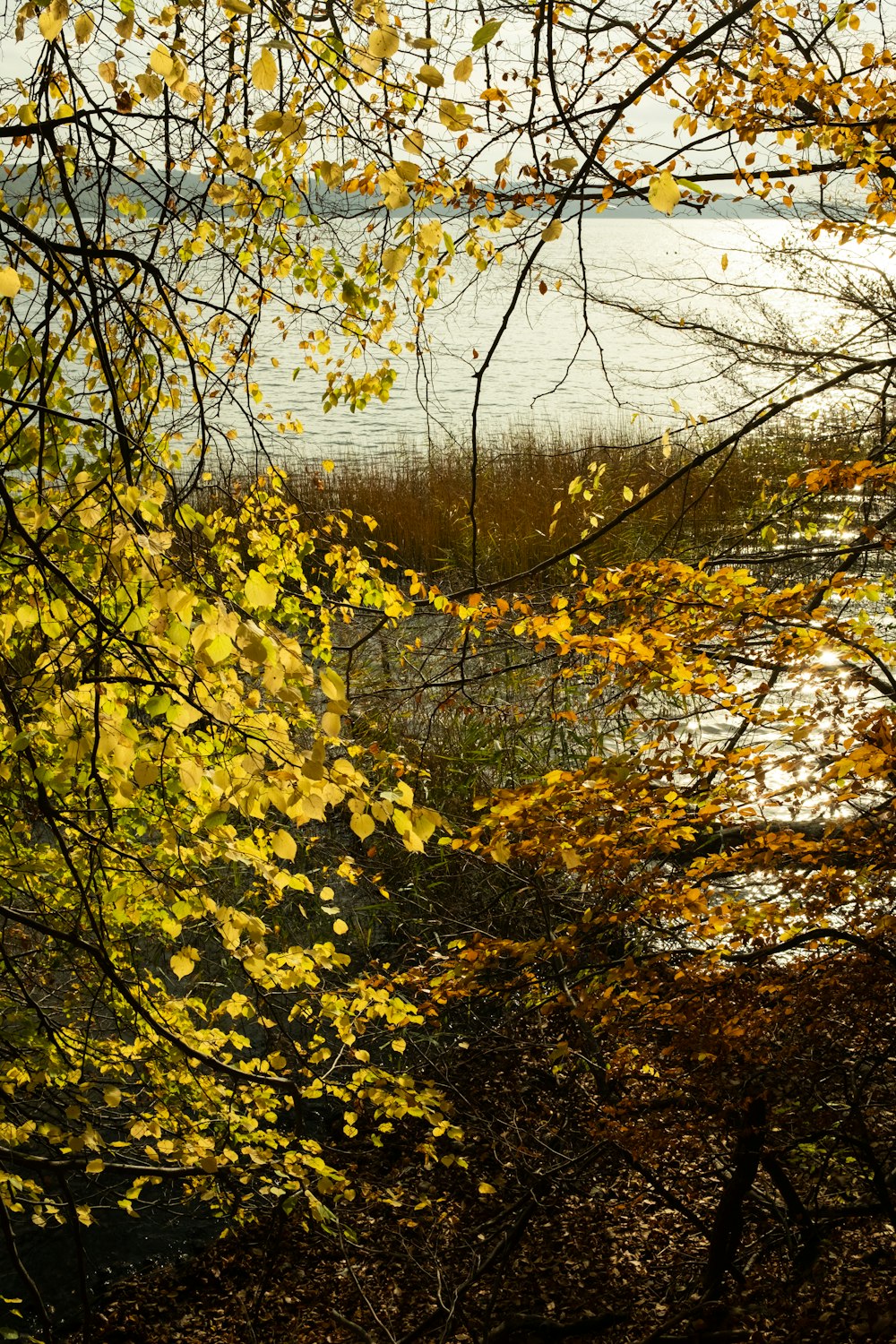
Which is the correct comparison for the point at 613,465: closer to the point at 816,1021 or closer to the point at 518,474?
the point at 518,474

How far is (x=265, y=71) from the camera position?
1.55 metres

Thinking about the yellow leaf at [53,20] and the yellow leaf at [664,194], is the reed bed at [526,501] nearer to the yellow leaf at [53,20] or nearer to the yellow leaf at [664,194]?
the yellow leaf at [664,194]

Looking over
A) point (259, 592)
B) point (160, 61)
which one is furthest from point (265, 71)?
→ point (259, 592)

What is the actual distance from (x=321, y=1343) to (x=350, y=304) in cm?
381

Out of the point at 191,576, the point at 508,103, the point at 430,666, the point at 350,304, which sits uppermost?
the point at 508,103

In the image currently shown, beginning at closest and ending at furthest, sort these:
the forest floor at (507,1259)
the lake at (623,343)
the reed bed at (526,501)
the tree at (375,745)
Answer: the tree at (375,745), the forest floor at (507,1259), the lake at (623,343), the reed bed at (526,501)

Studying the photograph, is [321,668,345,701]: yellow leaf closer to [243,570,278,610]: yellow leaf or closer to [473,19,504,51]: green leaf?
[243,570,278,610]: yellow leaf

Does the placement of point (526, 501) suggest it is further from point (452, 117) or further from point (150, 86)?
point (150, 86)

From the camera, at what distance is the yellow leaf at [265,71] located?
1538mm

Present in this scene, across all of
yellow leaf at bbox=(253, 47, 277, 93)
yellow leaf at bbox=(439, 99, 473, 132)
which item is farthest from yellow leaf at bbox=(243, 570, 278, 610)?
yellow leaf at bbox=(439, 99, 473, 132)

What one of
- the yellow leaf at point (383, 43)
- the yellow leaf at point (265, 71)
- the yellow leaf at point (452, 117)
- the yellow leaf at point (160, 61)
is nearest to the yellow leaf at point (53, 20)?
the yellow leaf at point (160, 61)

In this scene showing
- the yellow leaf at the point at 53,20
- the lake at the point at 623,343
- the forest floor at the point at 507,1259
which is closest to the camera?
the yellow leaf at the point at 53,20

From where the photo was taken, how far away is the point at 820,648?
343 centimetres

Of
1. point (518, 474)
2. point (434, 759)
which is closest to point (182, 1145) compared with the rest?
point (434, 759)
